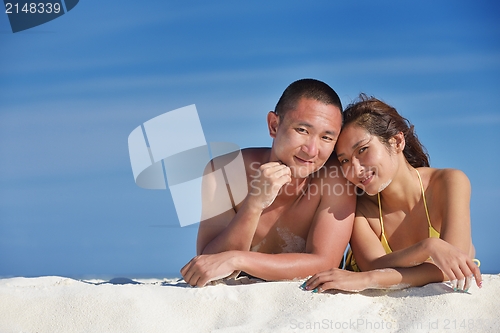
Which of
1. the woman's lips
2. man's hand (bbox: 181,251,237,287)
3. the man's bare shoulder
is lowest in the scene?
man's hand (bbox: 181,251,237,287)

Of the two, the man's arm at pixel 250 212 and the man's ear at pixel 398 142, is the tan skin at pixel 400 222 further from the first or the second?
the man's arm at pixel 250 212

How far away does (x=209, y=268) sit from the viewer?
404 cm

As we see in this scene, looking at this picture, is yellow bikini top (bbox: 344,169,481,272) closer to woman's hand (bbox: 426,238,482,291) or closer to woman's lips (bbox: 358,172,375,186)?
woman's lips (bbox: 358,172,375,186)

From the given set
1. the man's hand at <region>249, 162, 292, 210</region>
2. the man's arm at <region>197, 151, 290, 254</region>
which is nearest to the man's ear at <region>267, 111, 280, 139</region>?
the man's arm at <region>197, 151, 290, 254</region>

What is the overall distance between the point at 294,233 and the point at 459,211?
1.41 meters

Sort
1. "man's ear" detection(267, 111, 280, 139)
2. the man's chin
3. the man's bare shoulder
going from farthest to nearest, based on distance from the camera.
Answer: the man's bare shoulder, "man's ear" detection(267, 111, 280, 139), the man's chin

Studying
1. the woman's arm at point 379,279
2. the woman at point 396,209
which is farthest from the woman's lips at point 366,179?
the woman's arm at point 379,279

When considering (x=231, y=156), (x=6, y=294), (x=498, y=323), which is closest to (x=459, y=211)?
(x=498, y=323)

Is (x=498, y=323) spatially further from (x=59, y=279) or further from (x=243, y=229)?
(x=59, y=279)

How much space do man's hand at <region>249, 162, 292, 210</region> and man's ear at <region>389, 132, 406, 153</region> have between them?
104cm

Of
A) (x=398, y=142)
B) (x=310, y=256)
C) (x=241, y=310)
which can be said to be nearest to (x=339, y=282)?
(x=310, y=256)

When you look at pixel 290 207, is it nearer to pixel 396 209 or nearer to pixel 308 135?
pixel 308 135

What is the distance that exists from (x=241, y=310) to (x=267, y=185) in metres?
1.08

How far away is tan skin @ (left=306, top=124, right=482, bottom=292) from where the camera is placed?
382cm
